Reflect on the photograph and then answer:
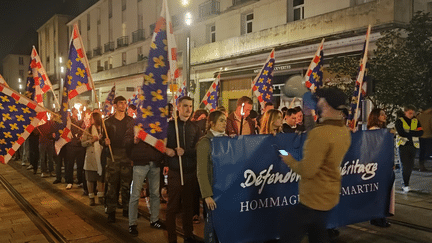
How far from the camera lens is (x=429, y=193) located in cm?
824

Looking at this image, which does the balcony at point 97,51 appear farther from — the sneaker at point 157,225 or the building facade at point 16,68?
the building facade at point 16,68

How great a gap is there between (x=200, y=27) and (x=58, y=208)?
23350mm

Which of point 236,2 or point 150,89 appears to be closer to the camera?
point 150,89

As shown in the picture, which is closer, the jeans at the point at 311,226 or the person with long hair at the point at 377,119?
the jeans at the point at 311,226

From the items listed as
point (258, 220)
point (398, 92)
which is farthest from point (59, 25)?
point (258, 220)

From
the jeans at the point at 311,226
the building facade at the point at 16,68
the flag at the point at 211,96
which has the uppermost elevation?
the building facade at the point at 16,68

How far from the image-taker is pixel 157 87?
512 centimetres

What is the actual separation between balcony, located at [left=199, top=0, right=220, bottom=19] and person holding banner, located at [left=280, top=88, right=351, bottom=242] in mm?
24593

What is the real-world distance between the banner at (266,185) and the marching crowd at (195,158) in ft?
0.57

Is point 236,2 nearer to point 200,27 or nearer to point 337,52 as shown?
point 200,27

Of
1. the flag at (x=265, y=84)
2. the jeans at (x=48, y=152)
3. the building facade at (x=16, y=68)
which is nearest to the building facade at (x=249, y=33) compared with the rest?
the jeans at (x=48, y=152)

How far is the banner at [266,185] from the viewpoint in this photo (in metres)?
4.23

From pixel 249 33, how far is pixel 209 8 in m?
5.53

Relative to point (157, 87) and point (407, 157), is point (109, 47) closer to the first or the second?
point (407, 157)
